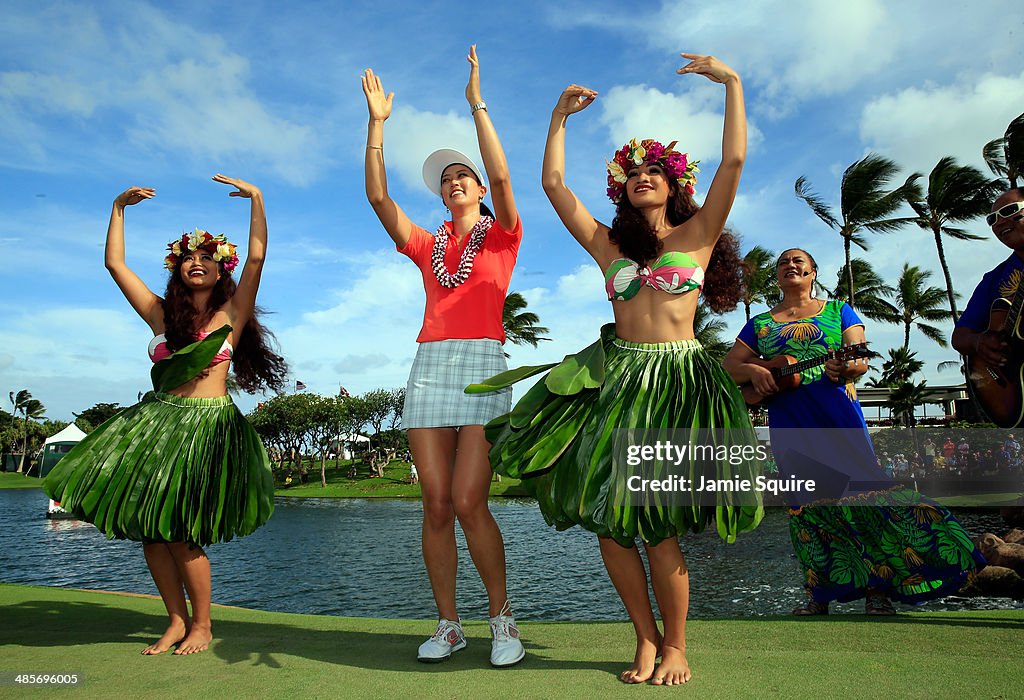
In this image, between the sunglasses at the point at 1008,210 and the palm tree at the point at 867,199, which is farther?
the palm tree at the point at 867,199

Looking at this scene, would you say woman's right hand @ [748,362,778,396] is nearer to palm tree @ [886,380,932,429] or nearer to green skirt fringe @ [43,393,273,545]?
green skirt fringe @ [43,393,273,545]

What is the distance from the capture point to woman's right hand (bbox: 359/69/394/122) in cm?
326

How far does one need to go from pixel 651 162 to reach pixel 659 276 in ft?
1.83

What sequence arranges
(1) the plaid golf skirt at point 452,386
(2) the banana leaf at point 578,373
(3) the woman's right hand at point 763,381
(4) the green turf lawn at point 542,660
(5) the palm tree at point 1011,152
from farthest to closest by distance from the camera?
(5) the palm tree at point 1011,152
(3) the woman's right hand at point 763,381
(1) the plaid golf skirt at point 452,386
(2) the banana leaf at point 578,373
(4) the green turf lawn at point 542,660

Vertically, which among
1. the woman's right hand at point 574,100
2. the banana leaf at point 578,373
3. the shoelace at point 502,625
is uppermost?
the woman's right hand at point 574,100

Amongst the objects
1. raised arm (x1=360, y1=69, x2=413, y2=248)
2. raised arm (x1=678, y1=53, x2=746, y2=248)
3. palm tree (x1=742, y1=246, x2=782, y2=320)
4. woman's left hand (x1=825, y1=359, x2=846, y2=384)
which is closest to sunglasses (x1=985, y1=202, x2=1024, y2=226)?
woman's left hand (x1=825, y1=359, x2=846, y2=384)

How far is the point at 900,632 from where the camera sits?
118 inches

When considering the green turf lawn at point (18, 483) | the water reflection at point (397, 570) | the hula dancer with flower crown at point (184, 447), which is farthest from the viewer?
the green turf lawn at point (18, 483)

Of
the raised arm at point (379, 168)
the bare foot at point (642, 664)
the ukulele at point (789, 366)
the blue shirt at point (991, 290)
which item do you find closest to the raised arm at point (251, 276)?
the raised arm at point (379, 168)

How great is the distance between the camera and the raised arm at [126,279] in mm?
3537

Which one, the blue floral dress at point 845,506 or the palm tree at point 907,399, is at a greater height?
the palm tree at point 907,399

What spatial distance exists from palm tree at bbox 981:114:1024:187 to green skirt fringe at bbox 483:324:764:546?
1899cm

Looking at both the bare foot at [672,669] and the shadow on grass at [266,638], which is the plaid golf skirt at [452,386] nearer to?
the shadow on grass at [266,638]

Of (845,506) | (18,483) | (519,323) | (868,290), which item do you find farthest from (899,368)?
(18,483)
